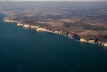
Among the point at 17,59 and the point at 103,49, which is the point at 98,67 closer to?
the point at 103,49

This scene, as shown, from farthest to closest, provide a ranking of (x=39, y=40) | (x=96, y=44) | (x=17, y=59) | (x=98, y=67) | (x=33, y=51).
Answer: (x=39, y=40)
(x=96, y=44)
(x=33, y=51)
(x=17, y=59)
(x=98, y=67)

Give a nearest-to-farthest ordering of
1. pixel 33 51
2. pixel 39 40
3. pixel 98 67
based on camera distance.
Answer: pixel 98 67, pixel 33 51, pixel 39 40

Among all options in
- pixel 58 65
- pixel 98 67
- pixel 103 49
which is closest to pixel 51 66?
pixel 58 65

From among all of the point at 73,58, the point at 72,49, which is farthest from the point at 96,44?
the point at 73,58

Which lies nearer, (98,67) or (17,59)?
(98,67)

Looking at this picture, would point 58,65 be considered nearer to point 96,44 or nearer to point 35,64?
point 35,64

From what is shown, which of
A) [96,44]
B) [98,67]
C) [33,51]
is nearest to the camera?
[98,67]
